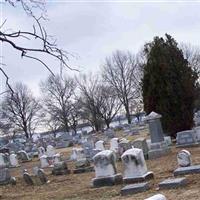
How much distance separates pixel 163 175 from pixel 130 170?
0.82 metres

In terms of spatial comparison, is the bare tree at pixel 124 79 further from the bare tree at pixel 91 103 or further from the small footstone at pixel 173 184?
the small footstone at pixel 173 184

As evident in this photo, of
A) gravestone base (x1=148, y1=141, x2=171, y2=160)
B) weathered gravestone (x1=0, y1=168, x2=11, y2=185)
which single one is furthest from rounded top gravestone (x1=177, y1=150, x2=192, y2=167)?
weathered gravestone (x1=0, y1=168, x2=11, y2=185)

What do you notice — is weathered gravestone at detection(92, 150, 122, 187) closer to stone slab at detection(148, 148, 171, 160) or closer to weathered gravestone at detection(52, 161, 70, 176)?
weathered gravestone at detection(52, 161, 70, 176)

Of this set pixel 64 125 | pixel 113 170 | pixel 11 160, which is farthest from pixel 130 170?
pixel 64 125

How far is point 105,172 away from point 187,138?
7.29 meters

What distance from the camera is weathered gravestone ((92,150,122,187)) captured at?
11.6 m

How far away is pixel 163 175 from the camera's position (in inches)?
448

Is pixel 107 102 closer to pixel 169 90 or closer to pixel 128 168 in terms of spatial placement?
pixel 169 90

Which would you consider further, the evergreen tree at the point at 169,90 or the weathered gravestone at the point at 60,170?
the evergreen tree at the point at 169,90

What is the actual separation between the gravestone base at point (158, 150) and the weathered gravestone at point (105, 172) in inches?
194

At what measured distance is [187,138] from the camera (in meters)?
18.2

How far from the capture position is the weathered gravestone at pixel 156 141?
16891mm

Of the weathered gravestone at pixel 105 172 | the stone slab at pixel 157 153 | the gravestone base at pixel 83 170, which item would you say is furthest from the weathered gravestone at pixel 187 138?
the weathered gravestone at pixel 105 172

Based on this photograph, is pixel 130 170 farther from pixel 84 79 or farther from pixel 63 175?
pixel 84 79
